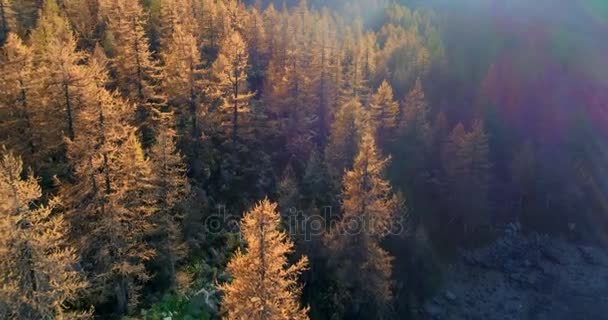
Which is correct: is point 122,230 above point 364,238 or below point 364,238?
above

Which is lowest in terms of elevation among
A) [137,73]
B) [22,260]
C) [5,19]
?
[22,260]

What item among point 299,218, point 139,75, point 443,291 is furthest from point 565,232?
point 139,75

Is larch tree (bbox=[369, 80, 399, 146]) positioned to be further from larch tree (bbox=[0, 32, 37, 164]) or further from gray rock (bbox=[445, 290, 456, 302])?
larch tree (bbox=[0, 32, 37, 164])

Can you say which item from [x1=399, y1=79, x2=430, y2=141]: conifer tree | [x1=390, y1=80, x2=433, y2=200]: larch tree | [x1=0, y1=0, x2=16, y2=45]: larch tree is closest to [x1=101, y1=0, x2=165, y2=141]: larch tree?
[x1=0, y1=0, x2=16, y2=45]: larch tree

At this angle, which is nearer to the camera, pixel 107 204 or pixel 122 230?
pixel 107 204

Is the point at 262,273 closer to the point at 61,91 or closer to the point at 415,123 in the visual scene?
the point at 61,91

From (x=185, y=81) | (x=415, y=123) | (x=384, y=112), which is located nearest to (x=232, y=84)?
(x=185, y=81)

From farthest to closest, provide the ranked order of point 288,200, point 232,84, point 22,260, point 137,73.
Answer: point 232,84
point 137,73
point 288,200
point 22,260
